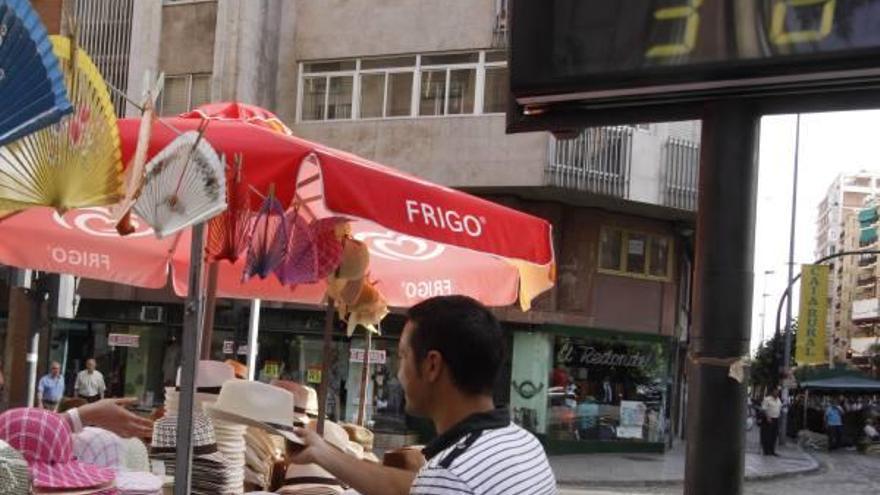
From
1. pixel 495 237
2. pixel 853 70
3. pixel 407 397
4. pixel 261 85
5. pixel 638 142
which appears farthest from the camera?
pixel 261 85

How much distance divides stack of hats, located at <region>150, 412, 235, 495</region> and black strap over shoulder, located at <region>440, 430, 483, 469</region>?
7.06 feet

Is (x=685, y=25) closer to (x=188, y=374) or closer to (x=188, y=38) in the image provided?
(x=188, y=374)

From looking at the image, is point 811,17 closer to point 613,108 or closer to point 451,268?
point 613,108

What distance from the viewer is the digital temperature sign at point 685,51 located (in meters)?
2.92

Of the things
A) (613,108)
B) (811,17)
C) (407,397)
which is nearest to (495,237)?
(613,108)

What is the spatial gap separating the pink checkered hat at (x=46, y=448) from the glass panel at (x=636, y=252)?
851 inches

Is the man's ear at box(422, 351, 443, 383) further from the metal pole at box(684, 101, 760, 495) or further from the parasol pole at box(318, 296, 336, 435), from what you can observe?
the parasol pole at box(318, 296, 336, 435)

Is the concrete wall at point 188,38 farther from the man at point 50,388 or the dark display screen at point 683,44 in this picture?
the dark display screen at point 683,44

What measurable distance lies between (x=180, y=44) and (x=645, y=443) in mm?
15110

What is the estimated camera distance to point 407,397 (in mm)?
2322

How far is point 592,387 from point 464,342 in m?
21.6

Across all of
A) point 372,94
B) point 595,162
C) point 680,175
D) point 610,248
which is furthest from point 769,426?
point 372,94

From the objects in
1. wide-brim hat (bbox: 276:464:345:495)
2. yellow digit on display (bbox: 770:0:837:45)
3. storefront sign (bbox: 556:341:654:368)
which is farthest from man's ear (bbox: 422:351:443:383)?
storefront sign (bbox: 556:341:654:368)

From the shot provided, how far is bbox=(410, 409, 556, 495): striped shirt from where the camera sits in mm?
2021
